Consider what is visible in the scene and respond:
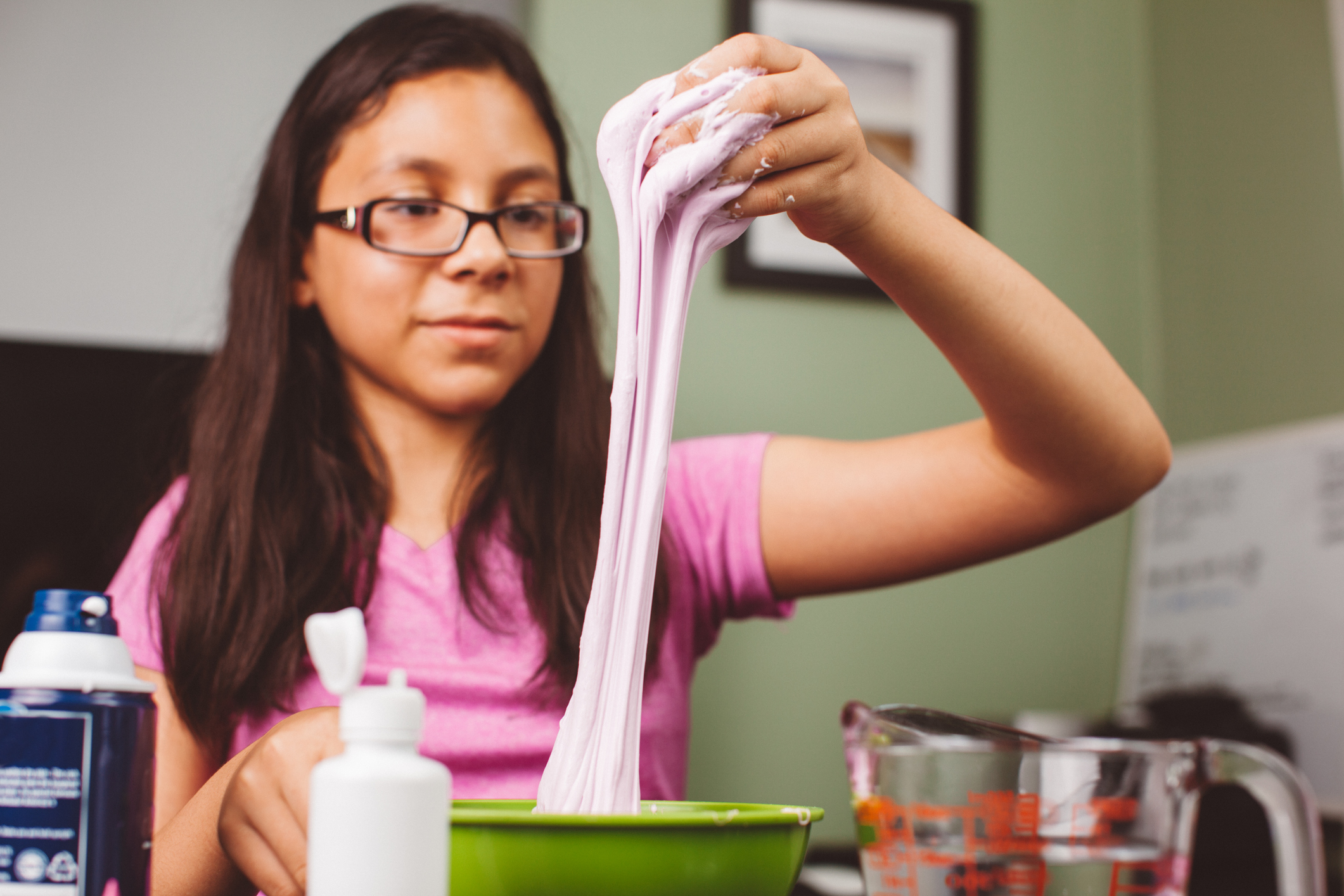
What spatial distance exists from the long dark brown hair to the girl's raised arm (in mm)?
157

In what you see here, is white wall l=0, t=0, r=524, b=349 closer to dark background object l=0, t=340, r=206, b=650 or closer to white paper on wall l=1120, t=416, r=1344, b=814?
dark background object l=0, t=340, r=206, b=650

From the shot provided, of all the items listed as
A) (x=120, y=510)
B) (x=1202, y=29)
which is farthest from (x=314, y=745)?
(x=1202, y=29)

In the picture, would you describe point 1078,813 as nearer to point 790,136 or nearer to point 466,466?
point 790,136

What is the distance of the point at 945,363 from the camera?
1586 mm

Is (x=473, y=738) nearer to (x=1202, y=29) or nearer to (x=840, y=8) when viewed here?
(x=840, y=8)

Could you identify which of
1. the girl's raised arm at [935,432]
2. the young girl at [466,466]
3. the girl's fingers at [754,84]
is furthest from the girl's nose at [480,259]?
the girl's fingers at [754,84]

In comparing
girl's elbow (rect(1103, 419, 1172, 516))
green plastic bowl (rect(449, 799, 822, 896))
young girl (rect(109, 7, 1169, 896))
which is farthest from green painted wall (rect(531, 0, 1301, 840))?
green plastic bowl (rect(449, 799, 822, 896))

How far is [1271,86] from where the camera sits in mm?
1488

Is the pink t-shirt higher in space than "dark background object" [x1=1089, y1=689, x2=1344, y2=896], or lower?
higher

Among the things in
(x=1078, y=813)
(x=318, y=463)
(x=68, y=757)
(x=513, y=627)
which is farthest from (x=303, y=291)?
(x=1078, y=813)

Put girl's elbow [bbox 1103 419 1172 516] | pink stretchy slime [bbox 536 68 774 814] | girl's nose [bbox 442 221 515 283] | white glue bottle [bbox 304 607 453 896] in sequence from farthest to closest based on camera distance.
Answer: girl's nose [bbox 442 221 515 283] → girl's elbow [bbox 1103 419 1172 516] → pink stretchy slime [bbox 536 68 774 814] → white glue bottle [bbox 304 607 453 896]

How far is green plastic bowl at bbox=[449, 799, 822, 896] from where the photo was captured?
307 mm

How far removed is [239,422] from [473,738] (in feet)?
1.12

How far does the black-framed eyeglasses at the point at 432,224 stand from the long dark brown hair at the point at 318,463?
0.10 m
